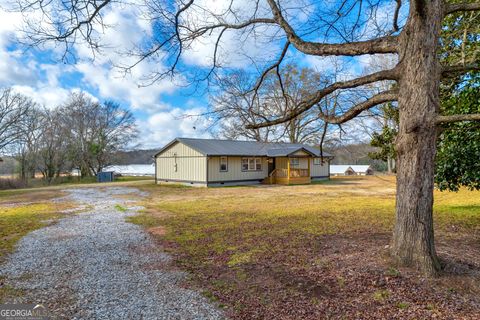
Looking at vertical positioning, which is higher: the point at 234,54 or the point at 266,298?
the point at 234,54

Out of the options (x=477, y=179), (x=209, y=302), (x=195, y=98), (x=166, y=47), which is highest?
(x=166, y=47)

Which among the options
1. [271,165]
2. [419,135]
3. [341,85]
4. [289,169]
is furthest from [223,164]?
[419,135]

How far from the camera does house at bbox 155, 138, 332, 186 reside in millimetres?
20219

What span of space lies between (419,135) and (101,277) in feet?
14.4

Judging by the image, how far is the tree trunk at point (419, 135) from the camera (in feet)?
11.5

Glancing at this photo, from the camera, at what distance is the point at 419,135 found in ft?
11.4

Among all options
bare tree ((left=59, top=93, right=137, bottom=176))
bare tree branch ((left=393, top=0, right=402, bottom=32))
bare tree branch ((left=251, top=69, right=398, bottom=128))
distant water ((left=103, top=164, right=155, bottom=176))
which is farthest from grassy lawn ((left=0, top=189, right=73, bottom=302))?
distant water ((left=103, top=164, right=155, bottom=176))

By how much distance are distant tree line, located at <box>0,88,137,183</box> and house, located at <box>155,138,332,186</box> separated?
12118mm

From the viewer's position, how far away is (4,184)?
22109 mm

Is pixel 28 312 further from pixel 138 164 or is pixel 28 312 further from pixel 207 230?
pixel 138 164

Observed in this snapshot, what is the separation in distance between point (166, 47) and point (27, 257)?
13.9ft

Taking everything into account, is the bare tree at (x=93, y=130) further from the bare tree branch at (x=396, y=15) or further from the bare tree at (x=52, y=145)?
the bare tree branch at (x=396, y=15)

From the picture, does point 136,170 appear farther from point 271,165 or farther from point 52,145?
point 271,165

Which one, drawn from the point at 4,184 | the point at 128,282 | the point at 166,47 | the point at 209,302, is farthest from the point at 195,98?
the point at 4,184
